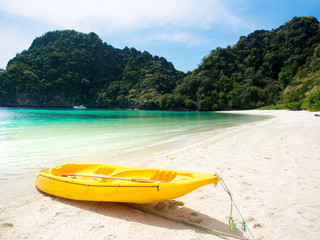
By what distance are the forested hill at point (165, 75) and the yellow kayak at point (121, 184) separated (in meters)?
30.6

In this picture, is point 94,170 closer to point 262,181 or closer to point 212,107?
point 262,181

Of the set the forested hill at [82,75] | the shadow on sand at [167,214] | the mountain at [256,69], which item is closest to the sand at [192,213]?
the shadow on sand at [167,214]

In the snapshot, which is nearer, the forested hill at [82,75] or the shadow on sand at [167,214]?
the shadow on sand at [167,214]

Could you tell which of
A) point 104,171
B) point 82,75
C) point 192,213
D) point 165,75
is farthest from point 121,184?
point 82,75

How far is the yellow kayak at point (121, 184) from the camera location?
2.57 metres

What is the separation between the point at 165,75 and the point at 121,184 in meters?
93.5

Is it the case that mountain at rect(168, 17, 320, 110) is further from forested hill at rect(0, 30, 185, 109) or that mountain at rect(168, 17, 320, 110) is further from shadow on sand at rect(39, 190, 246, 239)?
shadow on sand at rect(39, 190, 246, 239)

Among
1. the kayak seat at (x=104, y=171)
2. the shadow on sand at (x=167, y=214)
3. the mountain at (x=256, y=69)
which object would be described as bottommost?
the shadow on sand at (x=167, y=214)

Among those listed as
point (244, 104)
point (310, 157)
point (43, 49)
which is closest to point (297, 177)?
point (310, 157)

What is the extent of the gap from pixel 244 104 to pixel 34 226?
60267 mm

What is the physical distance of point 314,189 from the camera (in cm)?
336

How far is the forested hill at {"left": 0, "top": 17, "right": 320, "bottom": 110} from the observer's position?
180ft

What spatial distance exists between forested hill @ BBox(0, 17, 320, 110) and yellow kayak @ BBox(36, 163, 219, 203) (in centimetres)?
3057

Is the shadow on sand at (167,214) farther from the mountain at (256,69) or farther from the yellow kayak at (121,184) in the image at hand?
the mountain at (256,69)
